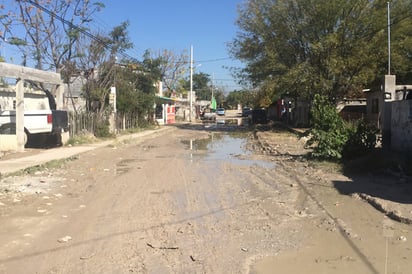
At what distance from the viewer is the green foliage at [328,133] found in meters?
16.2

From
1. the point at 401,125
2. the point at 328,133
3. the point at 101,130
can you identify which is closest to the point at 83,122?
the point at 101,130

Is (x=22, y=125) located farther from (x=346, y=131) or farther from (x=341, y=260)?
(x=341, y=260)

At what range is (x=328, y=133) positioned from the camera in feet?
53.7

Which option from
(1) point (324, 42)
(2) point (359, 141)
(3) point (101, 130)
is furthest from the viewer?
(1) point (324, 42)

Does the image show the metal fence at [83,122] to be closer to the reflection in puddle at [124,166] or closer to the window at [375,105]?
the reflection in puddle at [124,166]

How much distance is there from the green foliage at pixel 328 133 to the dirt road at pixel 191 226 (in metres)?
2.04

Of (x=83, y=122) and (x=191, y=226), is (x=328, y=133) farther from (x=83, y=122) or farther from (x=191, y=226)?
(x=83, y=122)

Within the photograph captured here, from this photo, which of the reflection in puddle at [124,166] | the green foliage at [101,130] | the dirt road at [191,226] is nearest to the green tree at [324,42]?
the green foliage at [101,130]

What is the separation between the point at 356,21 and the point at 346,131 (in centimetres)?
1908

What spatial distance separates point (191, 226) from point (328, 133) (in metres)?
9.54

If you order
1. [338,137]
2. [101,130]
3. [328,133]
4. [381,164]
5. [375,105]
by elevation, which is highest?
[375,105]

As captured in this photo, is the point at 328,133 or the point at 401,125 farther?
the point at 401,125

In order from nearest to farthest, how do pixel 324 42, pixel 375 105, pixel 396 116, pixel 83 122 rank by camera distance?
pixel 396 116 < pixel 83 122 < pixel 324 42 < pixel 375 105

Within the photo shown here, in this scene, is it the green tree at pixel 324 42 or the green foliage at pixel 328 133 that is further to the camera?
the green tree at pixel 324 42
